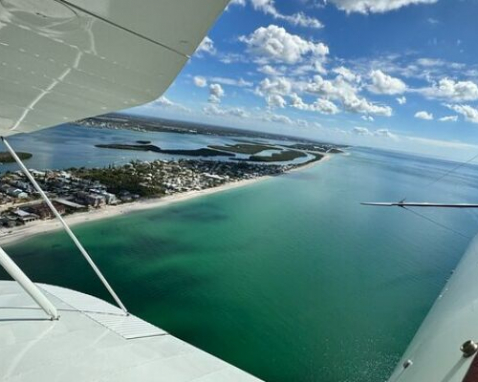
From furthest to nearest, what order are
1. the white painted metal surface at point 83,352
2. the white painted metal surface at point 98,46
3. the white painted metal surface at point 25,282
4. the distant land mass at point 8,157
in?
the distant land mass at point 8,157 < the white painted metal surface at point 83,352 < the white painted metal surface at point 25,282 < the white painted metal surface at point 98,46

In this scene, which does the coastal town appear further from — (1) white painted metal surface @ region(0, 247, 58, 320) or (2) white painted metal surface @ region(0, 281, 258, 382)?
(1) white painted metal surface @ region(0, 247, 58, 320)

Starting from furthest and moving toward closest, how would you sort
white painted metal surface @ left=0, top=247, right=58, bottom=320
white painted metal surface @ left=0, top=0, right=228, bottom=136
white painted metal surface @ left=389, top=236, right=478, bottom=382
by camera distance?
white painted metal surface @ left=0, top=247, right=58, bottom=320, white painted metal surface @ left=389, top=236, right=478, bottom=382, white painted metal surface @ left=0, top=0, right=228, bottom=136

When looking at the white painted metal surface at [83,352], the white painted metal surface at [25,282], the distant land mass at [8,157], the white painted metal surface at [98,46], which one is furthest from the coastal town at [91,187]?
the white painted metal surface at [98,46]

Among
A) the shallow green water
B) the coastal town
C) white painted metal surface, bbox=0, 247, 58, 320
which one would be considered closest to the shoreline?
the coastal town

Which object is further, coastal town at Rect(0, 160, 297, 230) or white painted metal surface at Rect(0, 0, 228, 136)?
coastal town at Rect(0, 160, 297, 230)

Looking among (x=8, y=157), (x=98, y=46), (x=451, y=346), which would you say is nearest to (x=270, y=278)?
(x=451, y=346)

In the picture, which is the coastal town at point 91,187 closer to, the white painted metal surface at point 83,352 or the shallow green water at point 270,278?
the shallow green water at point 270,278

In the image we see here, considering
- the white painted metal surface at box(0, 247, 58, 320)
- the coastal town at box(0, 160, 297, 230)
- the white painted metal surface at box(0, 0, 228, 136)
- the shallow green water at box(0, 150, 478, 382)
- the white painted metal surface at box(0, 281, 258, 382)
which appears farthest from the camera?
the coastal town at box(0, 160, 297, 230)
